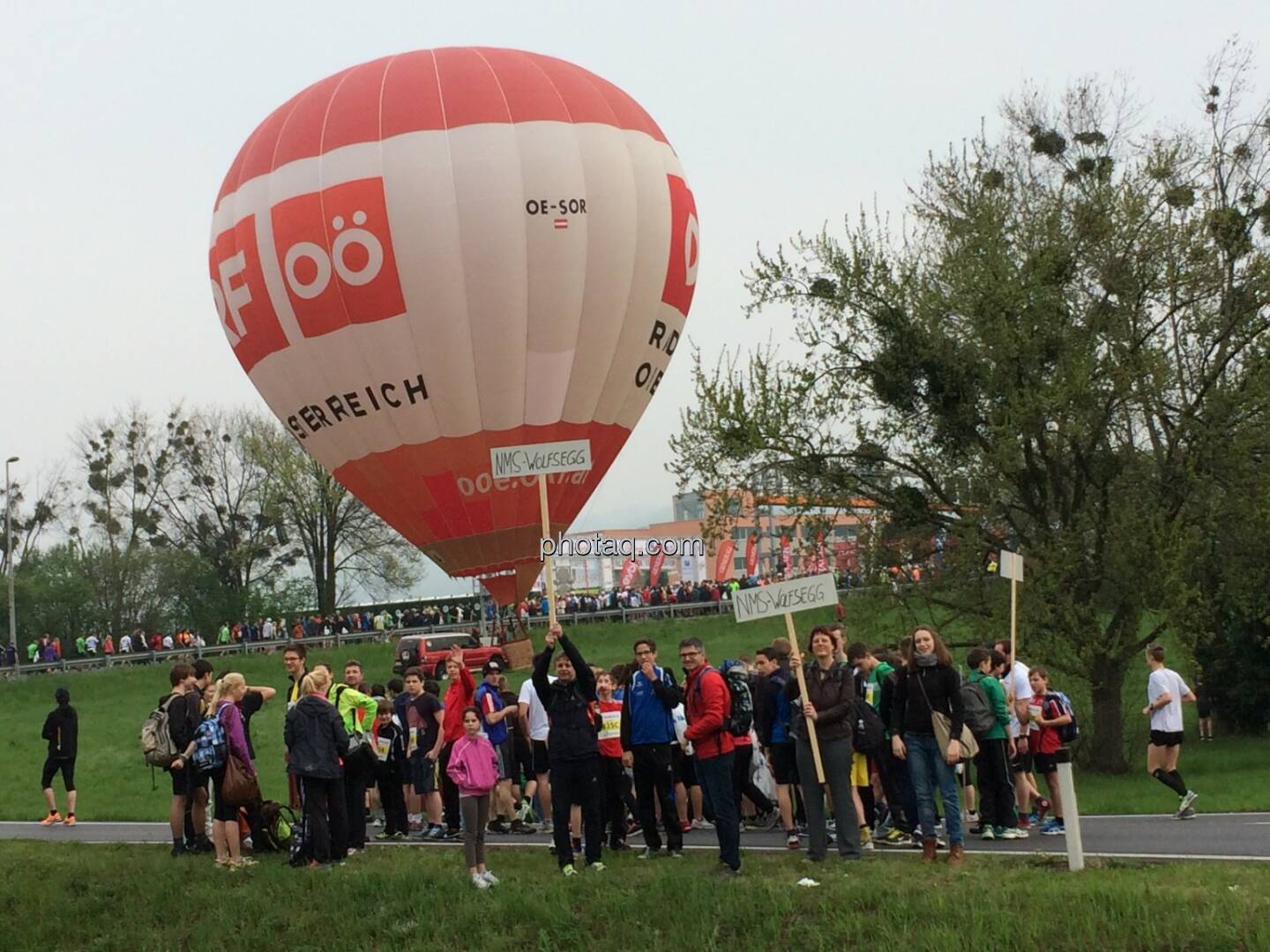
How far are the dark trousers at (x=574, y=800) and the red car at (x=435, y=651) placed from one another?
22.1 meters

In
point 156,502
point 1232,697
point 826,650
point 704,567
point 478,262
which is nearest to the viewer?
point 826,650

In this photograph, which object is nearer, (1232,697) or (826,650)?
(826,650)

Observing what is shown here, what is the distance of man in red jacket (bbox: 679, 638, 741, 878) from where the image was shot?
37.1 feet

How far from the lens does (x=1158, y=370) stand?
23469mm

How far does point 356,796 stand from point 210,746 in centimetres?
177

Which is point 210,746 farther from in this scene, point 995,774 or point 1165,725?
point 1165,725

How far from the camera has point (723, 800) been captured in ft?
37.4

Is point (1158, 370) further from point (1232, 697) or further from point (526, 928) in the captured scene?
point (526, 928)

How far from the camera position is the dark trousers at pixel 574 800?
12023 millimetres

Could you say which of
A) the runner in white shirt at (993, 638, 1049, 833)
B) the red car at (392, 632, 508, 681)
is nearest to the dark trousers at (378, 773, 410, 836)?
the runner in white shirt at (993, 638, 1049, 833)

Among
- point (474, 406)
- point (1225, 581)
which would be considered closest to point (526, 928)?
point (474, 406)

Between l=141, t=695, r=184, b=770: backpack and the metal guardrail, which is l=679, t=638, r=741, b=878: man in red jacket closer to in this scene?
l=141, t=695, r=184, b=770: backpack

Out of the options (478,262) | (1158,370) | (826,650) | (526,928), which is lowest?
(526,928)

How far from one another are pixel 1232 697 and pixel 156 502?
55422 millimetres
